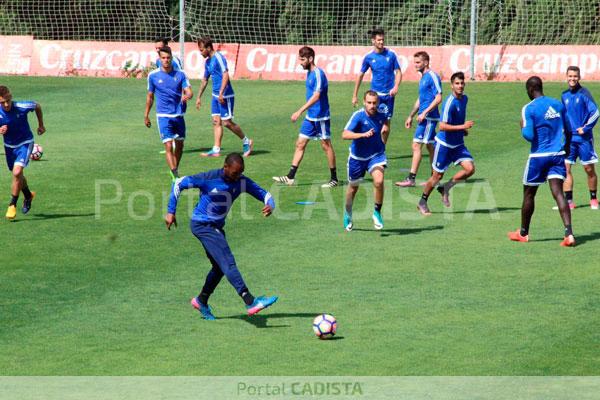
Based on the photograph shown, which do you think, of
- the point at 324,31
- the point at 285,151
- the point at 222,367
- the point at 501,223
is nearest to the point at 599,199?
the point at 501,223

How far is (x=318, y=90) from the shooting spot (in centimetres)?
2162

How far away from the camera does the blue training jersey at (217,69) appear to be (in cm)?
2462

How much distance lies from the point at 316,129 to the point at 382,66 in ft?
8.67

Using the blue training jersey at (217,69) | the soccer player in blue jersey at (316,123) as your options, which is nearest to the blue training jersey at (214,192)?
the soccer player in blue jersey at (316,123)

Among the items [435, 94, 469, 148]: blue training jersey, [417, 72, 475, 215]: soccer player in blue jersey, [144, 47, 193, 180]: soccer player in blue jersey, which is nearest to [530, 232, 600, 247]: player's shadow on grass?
[417, 72, 475, 215]: soccer player in blue jersey

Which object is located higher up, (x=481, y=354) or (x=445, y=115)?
(x=445, y=115)

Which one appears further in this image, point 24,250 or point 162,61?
point 162,61

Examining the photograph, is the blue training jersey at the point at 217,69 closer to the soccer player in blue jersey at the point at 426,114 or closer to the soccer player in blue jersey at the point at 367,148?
the soccer player in blue jersey at the point at 426,114

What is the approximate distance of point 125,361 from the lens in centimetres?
1163

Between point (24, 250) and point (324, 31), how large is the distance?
28654 millimetres

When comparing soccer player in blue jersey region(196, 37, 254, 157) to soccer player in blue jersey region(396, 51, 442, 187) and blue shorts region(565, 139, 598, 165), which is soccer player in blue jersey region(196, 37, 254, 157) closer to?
soccer player in blue jersey region(396, 51, 442, 187)

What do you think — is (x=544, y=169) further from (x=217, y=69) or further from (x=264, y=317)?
(x=217, y=69)

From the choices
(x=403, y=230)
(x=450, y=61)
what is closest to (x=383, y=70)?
(x=403, y=230)

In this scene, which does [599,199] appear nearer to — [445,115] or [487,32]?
[445,115]
